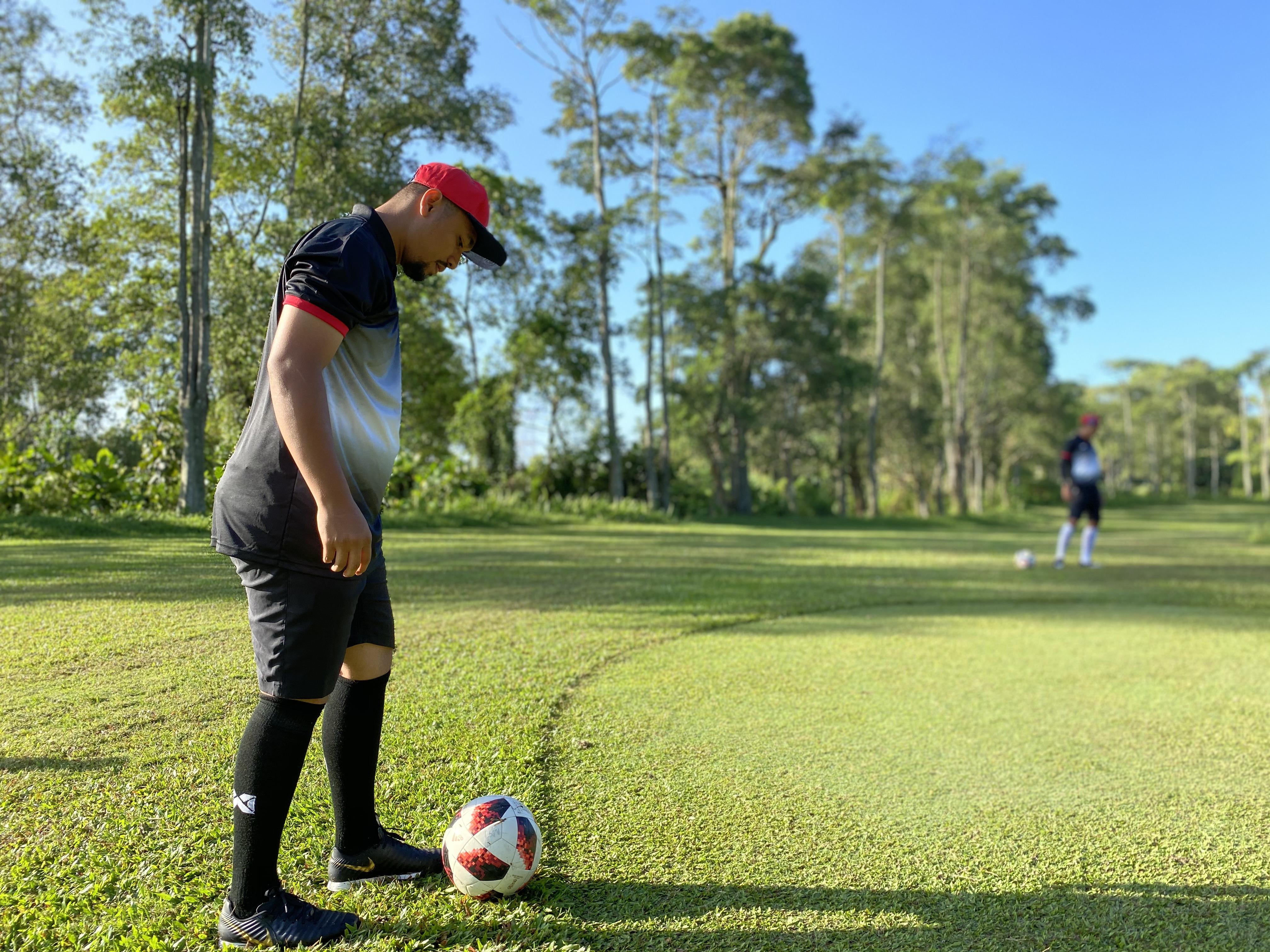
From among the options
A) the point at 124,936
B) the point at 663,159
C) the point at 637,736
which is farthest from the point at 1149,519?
the point at 124,936

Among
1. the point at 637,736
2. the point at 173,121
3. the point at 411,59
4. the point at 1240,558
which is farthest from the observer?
the point at 1240,558

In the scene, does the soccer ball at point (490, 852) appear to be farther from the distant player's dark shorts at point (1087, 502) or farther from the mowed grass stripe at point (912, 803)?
the distant player's dark shorts at point (1087, 502)

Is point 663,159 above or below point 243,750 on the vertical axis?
above

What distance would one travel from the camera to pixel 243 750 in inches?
73.2

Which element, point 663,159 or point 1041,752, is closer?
point 1041,752

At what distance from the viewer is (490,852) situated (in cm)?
210

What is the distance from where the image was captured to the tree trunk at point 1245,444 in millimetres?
65125

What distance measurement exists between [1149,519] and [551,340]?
990 inches

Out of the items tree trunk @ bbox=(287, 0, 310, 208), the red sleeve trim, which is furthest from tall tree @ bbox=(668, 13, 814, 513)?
the red sleeve trim

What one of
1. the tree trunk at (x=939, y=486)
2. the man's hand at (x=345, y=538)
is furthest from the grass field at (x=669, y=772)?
the tree trunk at (x=939, y=486)

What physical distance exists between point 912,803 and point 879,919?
844 millimetres

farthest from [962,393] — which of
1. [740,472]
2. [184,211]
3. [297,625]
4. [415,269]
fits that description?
[297,625]

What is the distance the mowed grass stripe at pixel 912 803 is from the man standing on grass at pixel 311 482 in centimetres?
79

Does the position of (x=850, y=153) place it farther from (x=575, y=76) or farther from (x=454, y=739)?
(x=454, y=739)
